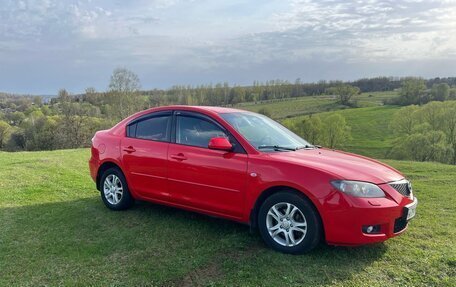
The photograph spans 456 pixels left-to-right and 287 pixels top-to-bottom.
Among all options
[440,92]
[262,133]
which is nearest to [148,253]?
[262,133]

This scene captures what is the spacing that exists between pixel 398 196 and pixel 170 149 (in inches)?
116

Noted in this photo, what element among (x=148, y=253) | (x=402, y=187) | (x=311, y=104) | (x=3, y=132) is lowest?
(x=3, y=132)

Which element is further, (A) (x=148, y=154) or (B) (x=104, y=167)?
(B) (x=104, y=167)

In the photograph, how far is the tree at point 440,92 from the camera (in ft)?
186

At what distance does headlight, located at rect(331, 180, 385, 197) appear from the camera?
420 centimetres

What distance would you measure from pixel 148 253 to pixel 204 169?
1.22 metres

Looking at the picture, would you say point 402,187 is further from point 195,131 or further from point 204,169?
point 195,131

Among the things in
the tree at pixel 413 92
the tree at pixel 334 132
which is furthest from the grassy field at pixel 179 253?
the tree at pixel 413 92

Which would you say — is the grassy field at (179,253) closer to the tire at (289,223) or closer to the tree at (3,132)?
the tire at (289,223)

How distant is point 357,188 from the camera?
422cm

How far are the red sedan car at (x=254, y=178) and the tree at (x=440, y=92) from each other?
2326 inches

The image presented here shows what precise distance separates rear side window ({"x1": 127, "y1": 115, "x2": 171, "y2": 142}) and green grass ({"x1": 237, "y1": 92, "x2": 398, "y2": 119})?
55.5m

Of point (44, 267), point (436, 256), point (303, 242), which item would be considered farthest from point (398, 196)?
point (44, 267)

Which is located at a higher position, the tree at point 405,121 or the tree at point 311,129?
the tree at point 405,121
